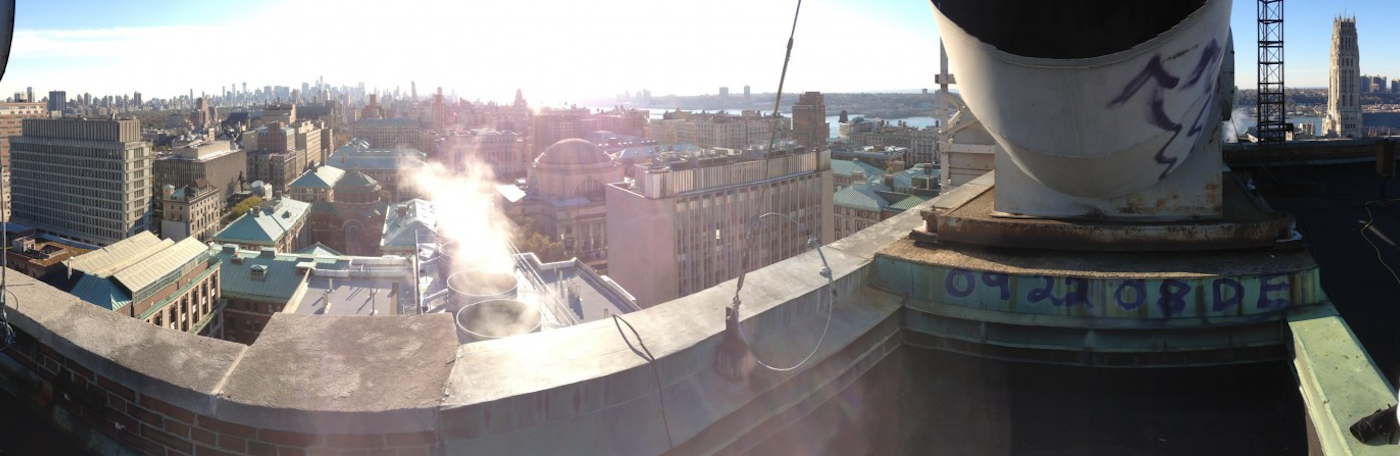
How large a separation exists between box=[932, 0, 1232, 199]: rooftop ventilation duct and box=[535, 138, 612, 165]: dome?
46.0 metres

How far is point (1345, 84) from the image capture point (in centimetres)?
6091

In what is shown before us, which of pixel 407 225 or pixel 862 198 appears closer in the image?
pixel 407 225

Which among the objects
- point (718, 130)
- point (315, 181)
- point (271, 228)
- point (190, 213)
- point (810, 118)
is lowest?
point (271, 228)

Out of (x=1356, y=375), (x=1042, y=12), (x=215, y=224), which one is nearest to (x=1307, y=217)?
A: (x=1356, y=375)

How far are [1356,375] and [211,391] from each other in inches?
151

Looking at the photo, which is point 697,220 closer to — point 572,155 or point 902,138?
point 572,155

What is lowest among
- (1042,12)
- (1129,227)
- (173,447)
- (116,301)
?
(116,301)

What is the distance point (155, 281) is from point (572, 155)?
27163 mm

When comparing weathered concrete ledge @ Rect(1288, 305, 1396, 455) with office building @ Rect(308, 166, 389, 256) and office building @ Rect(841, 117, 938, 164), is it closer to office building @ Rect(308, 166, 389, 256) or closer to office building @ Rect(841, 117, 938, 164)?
office building @ Rect(308, 166, 389, 256)

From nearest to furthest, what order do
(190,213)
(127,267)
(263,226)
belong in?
(127,267), (263,226), (190,213)

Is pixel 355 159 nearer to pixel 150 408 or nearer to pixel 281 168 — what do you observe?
pixel 281 168

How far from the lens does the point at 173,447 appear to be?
8.09 ft

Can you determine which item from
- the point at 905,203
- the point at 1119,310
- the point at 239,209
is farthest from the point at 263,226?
the point at 1119,310

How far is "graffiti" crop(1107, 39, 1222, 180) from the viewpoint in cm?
339
